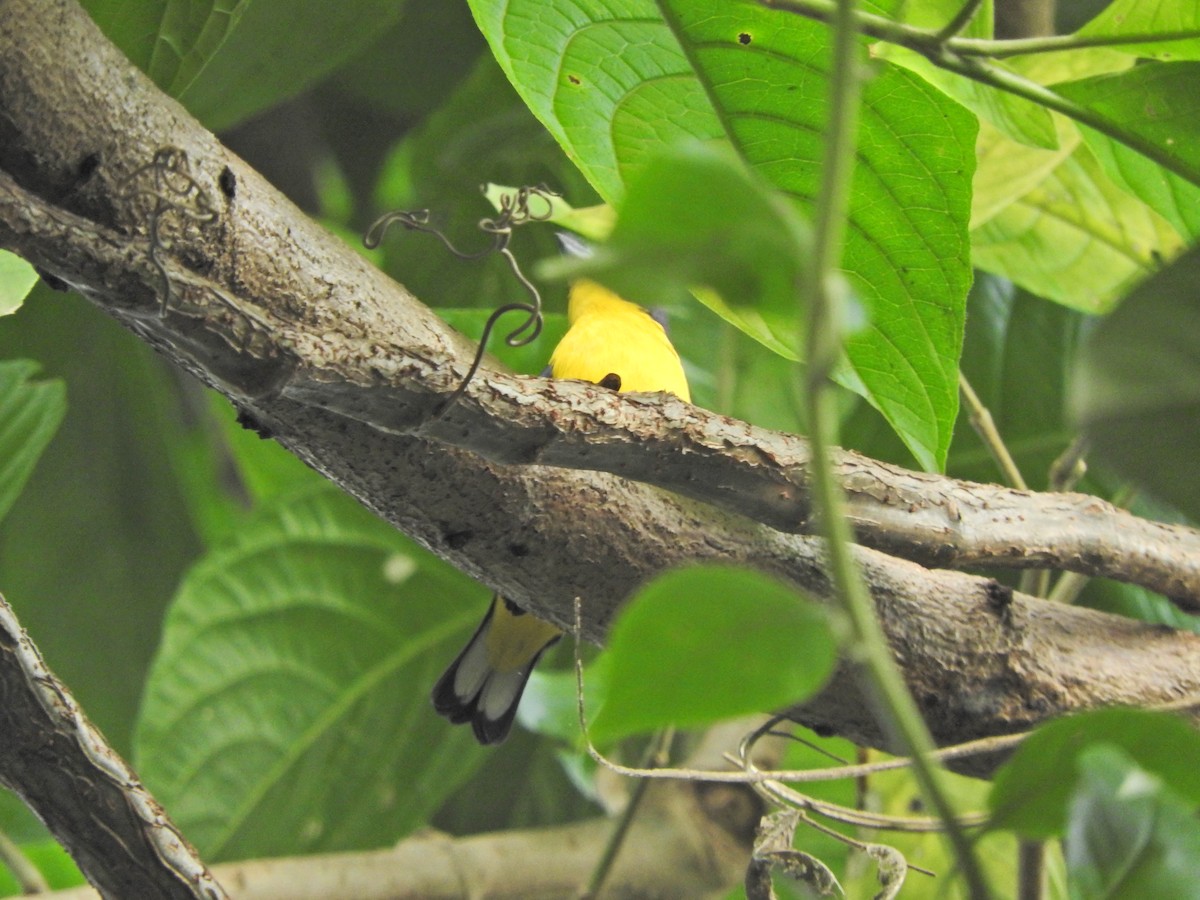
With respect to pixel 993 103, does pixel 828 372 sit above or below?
below

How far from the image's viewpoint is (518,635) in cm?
120

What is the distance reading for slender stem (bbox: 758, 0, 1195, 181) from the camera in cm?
65

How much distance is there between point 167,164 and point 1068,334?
1.17 m

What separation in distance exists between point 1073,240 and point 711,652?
1.12 meters

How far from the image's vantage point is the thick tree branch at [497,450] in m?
0.54

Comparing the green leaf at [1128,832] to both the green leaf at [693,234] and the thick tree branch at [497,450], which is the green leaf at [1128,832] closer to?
the green leaf at [693,234]

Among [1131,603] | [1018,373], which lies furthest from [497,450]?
[1018,373]

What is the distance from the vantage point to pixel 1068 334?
4.67ft

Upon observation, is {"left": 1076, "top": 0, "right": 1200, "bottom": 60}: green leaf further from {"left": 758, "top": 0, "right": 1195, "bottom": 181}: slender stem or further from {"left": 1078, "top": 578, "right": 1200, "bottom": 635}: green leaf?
{"left": 1078, "top": 578, "right": 1200, "bottom": 635}: green leaf

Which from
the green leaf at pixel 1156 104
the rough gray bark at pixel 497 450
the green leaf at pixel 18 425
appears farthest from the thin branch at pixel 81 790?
the green leaf at pixel 1156 104

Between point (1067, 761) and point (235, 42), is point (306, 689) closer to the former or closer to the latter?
point (235, 42)

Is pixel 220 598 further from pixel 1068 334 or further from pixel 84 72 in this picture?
pixel 1068 334

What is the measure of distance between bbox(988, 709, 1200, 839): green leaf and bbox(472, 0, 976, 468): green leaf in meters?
0.39

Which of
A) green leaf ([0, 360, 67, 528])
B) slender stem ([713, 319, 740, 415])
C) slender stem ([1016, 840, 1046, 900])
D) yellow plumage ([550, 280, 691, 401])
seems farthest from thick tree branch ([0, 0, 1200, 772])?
slender stem ([713, 319, 740, 415])
